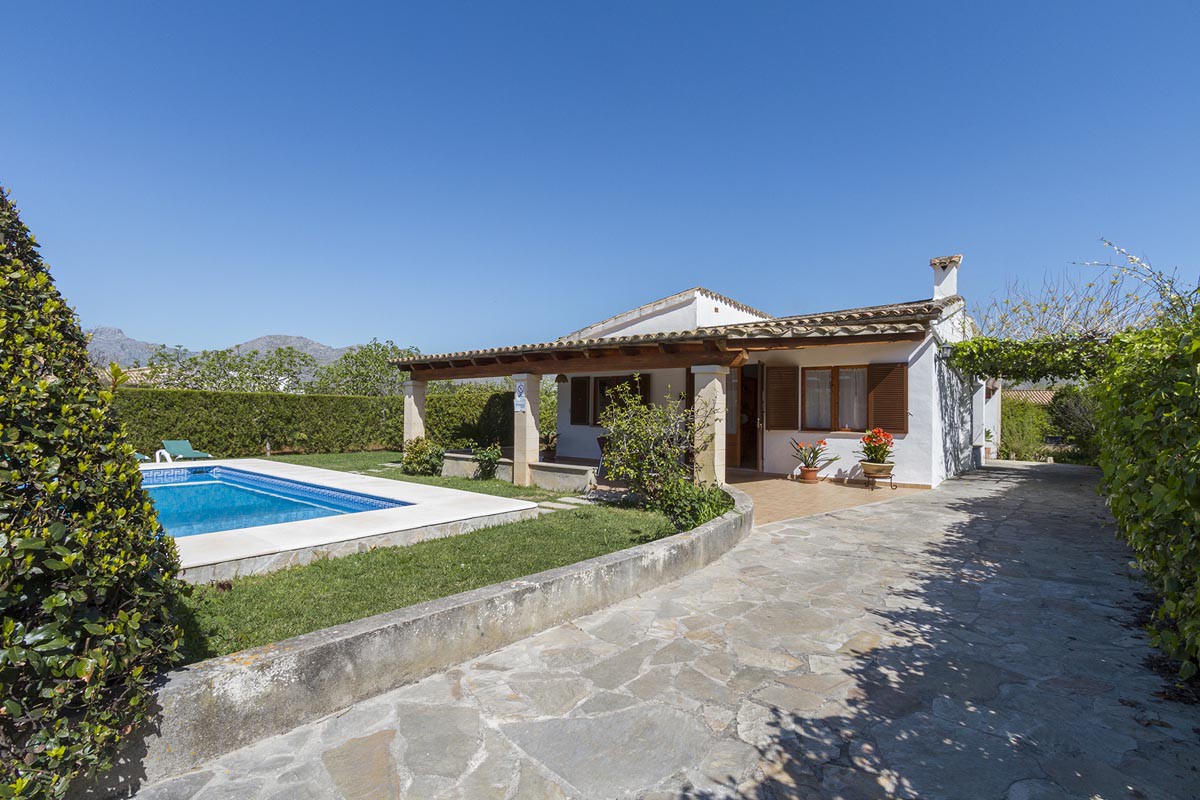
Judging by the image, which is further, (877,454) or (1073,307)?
(1073,307)

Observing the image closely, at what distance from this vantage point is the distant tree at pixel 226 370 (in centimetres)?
2114

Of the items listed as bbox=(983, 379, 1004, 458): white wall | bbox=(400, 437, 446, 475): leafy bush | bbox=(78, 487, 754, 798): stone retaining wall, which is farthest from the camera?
bbox=(983, 379, 1004, 458): white wall

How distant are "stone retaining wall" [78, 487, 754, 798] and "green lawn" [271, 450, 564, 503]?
5659 millimetres

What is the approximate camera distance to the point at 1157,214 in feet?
39.0

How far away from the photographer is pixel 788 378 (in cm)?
1289

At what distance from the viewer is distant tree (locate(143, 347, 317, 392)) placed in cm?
2114

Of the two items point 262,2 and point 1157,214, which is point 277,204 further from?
point 1157,214

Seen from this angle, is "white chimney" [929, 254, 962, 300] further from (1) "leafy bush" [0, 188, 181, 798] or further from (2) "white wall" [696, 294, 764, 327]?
(1) "leafy bush" [0, 188, 181, 798]

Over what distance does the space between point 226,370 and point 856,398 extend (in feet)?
76.9

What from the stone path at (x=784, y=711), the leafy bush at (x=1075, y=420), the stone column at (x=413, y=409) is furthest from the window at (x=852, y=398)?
the stone column at (x=413, y=409)

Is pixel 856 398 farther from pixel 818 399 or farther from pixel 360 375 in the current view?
pixel 360 375

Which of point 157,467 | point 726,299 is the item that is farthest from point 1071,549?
point 157,467

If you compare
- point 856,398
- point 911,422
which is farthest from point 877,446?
point 856,398

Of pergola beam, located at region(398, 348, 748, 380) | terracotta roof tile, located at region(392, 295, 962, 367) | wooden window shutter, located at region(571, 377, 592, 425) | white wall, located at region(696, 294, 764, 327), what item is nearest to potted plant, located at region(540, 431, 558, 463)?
wooden window shutter, located at region(571, 377, 592, 425)
